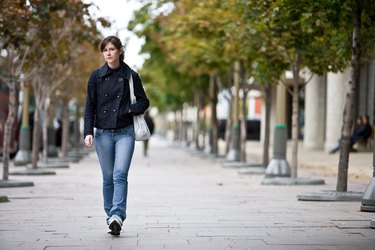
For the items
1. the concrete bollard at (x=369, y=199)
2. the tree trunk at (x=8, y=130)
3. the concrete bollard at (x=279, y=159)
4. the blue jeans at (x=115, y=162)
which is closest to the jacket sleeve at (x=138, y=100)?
the blue jeans at (x=115, y=162)

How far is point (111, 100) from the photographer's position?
833 centimetres

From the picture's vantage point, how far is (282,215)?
10156 millimetres

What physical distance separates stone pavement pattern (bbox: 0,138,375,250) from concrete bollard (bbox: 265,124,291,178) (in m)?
1.32

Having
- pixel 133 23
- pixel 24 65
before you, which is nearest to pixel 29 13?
pixel 24 65

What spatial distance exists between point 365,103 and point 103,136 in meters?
25.7

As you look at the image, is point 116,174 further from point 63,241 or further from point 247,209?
point 247,209

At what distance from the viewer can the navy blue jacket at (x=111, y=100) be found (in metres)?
8.27

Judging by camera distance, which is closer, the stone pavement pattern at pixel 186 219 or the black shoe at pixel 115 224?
the stone pavement pattern at pixel 186 219

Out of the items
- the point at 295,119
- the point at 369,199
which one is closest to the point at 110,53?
the point at 369,199

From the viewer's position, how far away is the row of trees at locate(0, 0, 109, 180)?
13672 millimetres

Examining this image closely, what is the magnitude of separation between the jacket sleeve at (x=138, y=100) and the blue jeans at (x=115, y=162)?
23 centimetres

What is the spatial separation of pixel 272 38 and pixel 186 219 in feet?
23.5

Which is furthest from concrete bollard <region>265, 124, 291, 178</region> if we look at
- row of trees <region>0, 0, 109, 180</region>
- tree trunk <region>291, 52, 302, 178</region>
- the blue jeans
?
the blue jeans

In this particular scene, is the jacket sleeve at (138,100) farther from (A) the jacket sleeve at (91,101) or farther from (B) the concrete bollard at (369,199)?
(B) the concrete bollard at (369,199)
